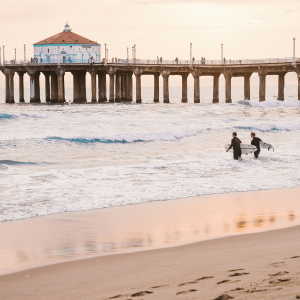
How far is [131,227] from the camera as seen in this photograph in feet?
26.6

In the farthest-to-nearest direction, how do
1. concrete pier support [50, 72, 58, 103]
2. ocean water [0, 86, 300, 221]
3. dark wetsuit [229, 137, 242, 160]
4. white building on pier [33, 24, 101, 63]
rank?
white building on pier [33, 24, 101, 63] → concrete pier support [50, 72, 58, 103] → dark wetsuit [229, 137, 242, 160] → ocean water [0, 86, 300, 221]

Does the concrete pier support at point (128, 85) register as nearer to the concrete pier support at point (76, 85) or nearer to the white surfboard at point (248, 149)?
the concrete pier support at point (76, 85)

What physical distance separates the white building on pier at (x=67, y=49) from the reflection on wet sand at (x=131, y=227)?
6332 cm

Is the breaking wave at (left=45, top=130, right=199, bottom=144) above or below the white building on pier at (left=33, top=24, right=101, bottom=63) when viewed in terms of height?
below

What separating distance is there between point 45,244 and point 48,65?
5832cm

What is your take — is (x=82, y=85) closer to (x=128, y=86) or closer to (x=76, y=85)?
(x=76, y=85)

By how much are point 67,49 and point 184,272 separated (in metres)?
69.6

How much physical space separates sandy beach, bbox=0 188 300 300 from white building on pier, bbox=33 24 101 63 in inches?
2591

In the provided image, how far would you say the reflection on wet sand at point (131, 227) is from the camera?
669cm

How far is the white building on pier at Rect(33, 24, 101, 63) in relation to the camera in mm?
71750

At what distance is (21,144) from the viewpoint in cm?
2459

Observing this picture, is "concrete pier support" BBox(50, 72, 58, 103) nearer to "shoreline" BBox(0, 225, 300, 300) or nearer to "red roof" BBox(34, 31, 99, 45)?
"red roof" BBox(34, 31, 99, 45)

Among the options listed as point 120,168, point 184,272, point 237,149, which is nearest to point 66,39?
point 237,149

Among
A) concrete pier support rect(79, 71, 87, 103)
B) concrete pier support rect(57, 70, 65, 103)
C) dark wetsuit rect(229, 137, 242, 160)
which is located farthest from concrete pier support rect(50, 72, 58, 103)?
dark wetsuit rect(229, 137, 242, 160)
